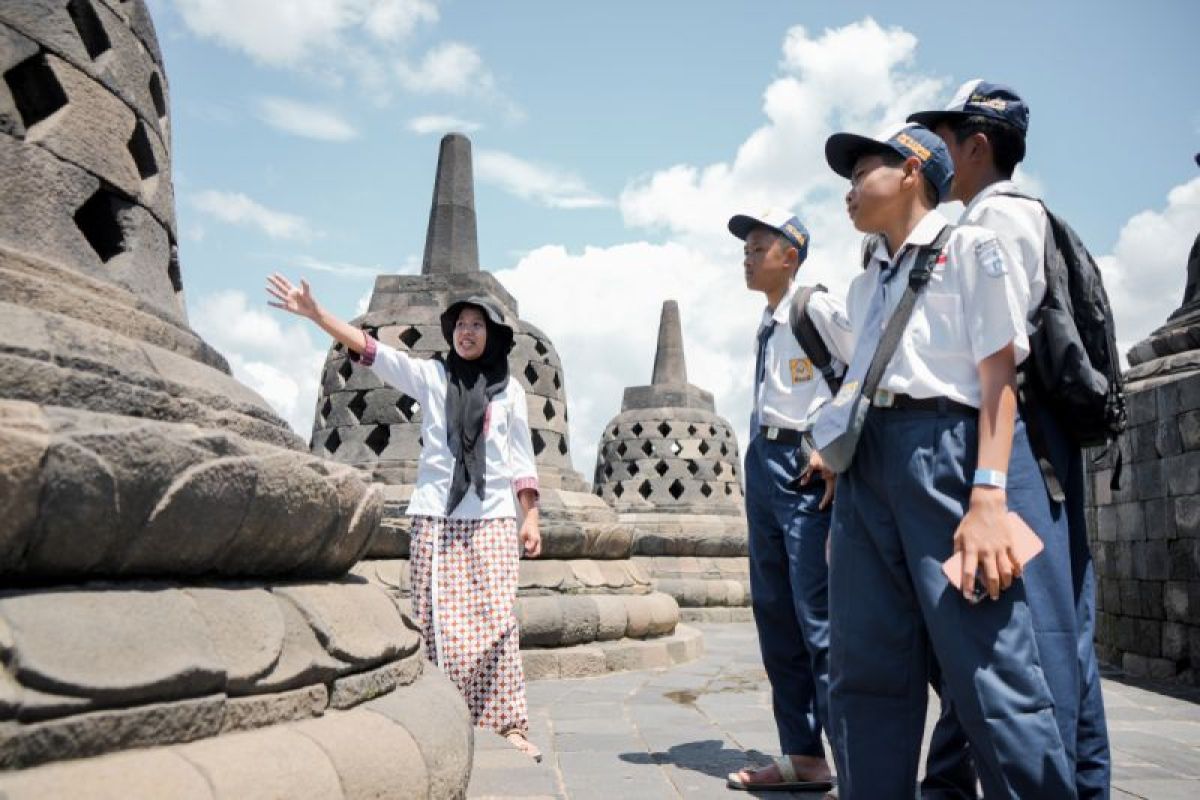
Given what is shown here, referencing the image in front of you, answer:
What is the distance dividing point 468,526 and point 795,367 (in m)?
1.26

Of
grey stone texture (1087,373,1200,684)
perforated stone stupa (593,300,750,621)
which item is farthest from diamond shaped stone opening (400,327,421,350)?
perforated stone stupa (593,300,750,621)

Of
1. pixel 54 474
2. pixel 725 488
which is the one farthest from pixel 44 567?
pixel 725 488

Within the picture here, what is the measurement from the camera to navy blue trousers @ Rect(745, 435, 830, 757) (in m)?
3.08

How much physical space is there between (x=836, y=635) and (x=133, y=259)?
1904 millimetres

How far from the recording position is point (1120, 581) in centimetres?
645

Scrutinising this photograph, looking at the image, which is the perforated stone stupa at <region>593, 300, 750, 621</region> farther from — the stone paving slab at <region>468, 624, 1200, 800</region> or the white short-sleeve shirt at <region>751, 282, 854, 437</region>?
the white short-sleeve shirt at <region>751, 282, 854, 437</region>

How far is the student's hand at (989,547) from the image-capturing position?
1.74m

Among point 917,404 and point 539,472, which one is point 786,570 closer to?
point 917,404

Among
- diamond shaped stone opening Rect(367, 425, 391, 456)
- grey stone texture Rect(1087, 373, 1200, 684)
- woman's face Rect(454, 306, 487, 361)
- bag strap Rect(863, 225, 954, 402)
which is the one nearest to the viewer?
bag strap Rect(863, 225, 954, 402)

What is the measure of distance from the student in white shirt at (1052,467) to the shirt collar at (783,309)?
971 millimetres

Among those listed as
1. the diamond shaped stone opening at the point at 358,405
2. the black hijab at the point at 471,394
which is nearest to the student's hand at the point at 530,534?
the black hijab at the point at 471,394

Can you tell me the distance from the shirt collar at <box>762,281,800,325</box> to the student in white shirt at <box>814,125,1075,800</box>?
45.3 inches

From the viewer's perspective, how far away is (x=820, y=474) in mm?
3023

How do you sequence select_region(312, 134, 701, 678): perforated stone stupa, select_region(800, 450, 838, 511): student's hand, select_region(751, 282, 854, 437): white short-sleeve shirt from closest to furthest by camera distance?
select_region(800, 450, 838, 511): student's hand → select_region(751, 282, 854, 437): white short-sleeve shirt → select_region(312, 134, 701, 678): perforated stone stupa
